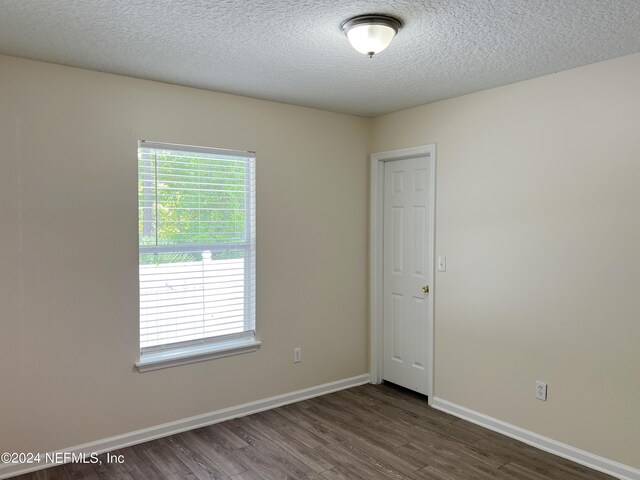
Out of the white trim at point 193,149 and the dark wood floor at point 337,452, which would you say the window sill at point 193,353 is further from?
the white trim at point 193,149

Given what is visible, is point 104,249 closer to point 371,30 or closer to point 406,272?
point 371,30

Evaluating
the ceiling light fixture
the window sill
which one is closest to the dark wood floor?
the window sill

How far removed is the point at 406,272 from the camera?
4215mm

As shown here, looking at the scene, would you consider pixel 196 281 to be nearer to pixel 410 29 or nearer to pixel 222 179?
pixel 222 179

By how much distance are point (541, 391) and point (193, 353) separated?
2391 millimetres

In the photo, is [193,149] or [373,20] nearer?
[373,20]

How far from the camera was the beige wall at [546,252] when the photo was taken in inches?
110

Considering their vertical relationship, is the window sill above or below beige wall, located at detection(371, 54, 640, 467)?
below

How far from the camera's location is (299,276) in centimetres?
403

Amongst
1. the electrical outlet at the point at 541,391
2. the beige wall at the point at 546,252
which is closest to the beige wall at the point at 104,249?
the beige wall at the point at 546,252

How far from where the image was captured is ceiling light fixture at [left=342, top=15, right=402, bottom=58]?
225cm

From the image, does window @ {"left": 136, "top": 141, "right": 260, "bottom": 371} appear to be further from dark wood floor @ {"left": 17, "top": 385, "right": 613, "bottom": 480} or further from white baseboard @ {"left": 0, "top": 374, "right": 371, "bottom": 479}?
dark wood floor @ {"left": 17, "top": 385, "right": 613, "bottom": 480}

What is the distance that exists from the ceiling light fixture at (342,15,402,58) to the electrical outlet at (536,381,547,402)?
7.79 ft

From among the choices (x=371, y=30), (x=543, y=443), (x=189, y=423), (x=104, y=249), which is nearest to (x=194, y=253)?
(x=104, y=249)
